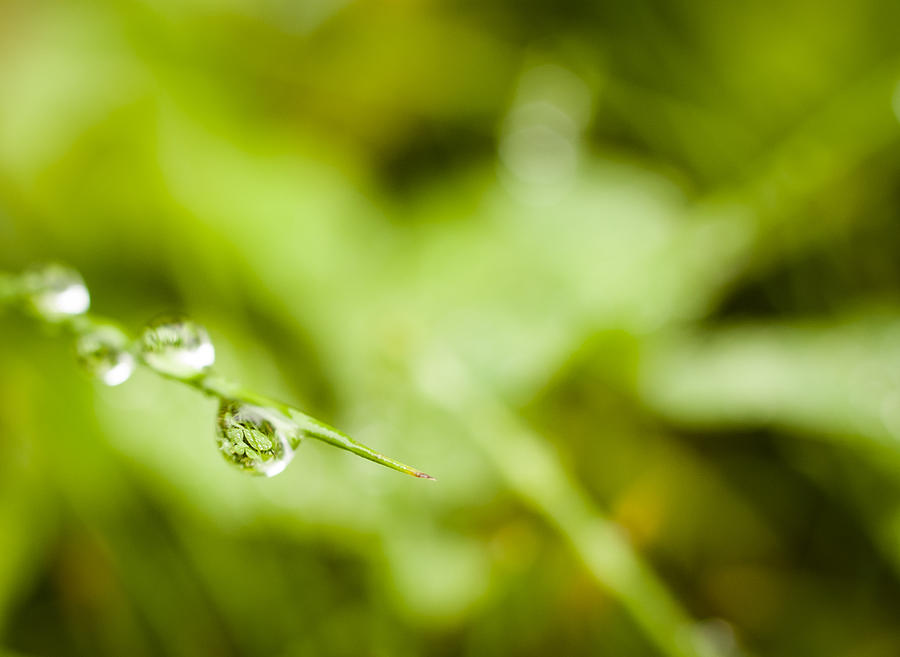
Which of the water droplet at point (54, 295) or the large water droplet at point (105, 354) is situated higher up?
the water droplet at point (54, 295)

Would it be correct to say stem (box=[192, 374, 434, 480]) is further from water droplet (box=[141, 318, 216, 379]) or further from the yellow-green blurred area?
the yellow-green blurred area

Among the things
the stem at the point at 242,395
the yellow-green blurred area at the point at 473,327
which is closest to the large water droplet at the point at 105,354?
the stem at the point at 242,395

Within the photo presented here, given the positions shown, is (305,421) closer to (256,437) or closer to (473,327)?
(256,437)

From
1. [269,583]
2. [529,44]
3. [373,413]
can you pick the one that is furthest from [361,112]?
[269,583]

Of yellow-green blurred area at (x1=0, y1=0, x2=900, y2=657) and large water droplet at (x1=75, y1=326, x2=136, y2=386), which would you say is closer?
large water droplet at (x1=75, y1=326, x2=136, y2=386)

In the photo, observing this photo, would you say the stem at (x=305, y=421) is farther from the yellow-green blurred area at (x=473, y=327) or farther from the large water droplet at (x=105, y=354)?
the yellow-green blurred area at (x=473, y=327)

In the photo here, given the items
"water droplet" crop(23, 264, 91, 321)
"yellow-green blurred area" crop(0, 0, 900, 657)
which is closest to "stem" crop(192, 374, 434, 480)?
"water droplet" crop(23, 264, 91, 321)

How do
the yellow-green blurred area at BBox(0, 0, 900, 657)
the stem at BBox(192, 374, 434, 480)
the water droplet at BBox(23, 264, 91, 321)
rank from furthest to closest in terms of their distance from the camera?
the yellow-green blurred area at BBox(0, 0, 900, 657) < the water droplet at BBox(23, 264, 91, 321) < the stem at BBox(192, 374, 434, 480)
